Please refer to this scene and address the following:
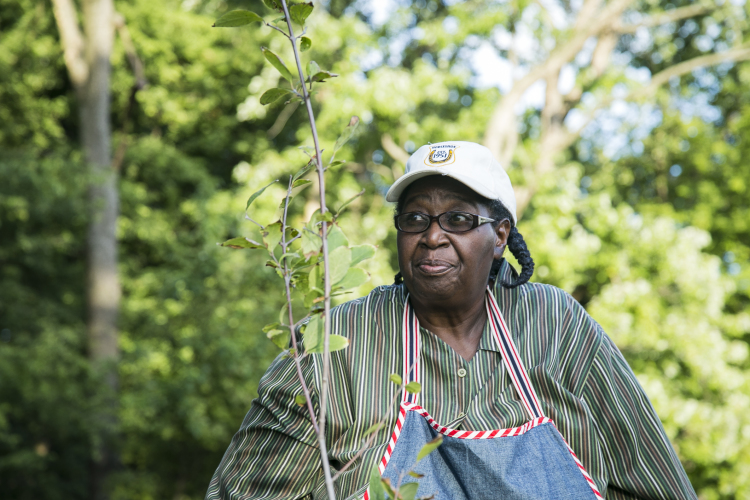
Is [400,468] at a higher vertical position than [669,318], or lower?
higher

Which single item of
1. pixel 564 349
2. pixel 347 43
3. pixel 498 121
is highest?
pixel 347 43

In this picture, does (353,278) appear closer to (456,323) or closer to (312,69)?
(312,69)

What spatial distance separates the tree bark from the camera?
9.18 m

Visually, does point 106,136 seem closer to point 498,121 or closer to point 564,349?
point 498,121

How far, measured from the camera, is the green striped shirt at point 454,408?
1.69 metres

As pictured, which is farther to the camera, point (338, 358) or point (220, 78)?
point (220, 78)

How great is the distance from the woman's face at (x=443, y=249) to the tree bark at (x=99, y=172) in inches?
290

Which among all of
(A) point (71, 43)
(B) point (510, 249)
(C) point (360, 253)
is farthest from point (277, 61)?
(A) point (71, 43)

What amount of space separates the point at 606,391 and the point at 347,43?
8.30 metres

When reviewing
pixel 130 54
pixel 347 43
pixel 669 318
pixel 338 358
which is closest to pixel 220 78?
pixel 130 54

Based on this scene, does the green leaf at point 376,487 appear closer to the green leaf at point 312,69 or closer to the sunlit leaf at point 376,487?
the sunlit leaf at point 376,487

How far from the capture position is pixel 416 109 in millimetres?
10094

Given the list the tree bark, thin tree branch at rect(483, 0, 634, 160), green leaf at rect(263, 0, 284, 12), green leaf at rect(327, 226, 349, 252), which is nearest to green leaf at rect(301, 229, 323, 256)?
green leaf at rect(327, 226, 349, 252)

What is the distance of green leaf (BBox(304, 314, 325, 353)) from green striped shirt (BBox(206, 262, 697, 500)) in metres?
0.64
